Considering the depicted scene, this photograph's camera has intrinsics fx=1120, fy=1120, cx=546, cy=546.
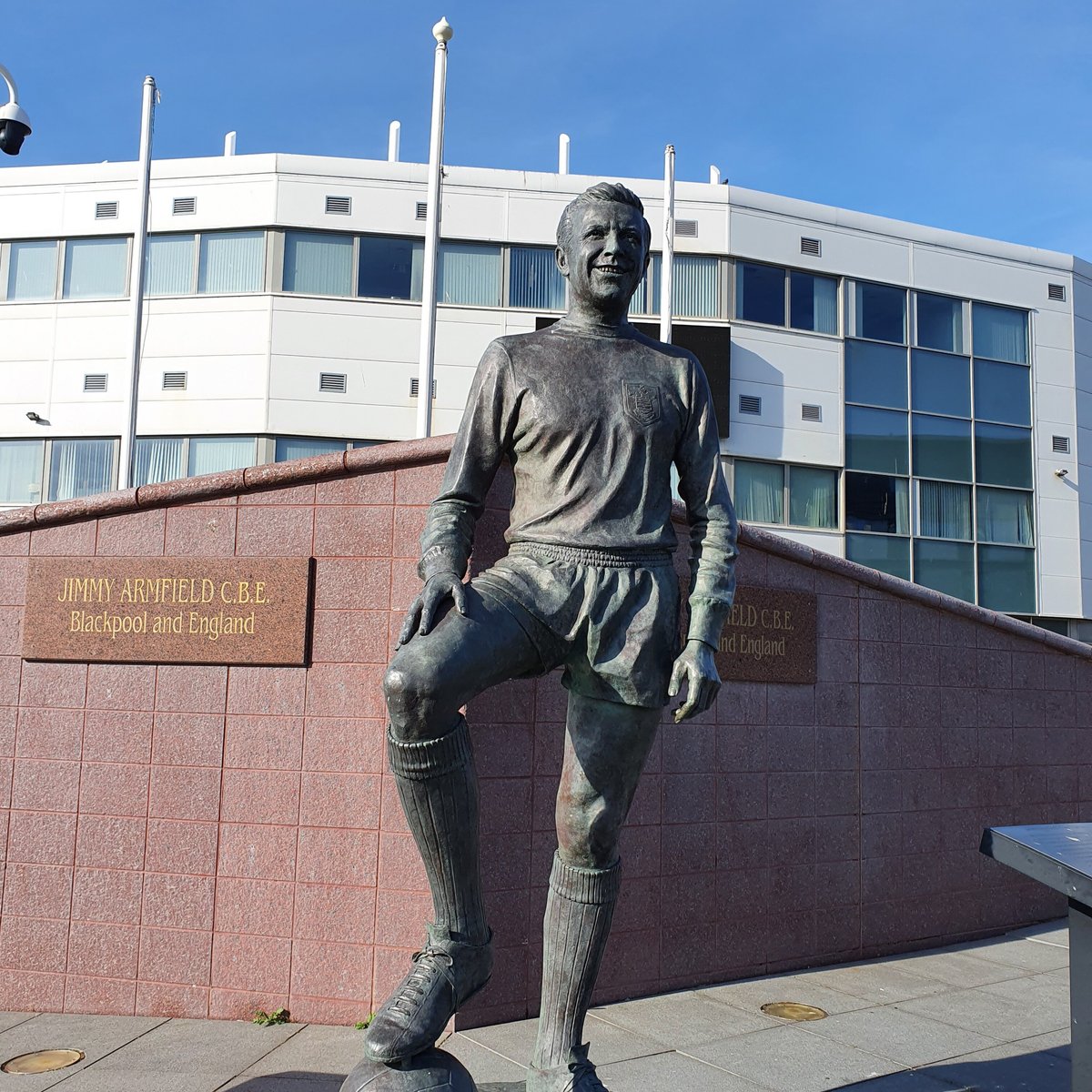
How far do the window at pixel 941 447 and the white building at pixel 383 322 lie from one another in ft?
0.22

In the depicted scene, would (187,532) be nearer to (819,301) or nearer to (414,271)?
(414,271)

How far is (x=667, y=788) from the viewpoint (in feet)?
19.4

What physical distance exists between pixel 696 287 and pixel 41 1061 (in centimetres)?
1773

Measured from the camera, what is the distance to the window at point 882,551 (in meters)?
21.1

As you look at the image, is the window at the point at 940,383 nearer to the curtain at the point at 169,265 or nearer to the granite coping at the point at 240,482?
the curtain at the point at 169,265

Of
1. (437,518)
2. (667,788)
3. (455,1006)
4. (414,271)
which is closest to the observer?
(455,1006)

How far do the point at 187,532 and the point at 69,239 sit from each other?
16552 mm

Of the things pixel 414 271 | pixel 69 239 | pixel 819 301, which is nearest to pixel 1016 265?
pixel 819 301

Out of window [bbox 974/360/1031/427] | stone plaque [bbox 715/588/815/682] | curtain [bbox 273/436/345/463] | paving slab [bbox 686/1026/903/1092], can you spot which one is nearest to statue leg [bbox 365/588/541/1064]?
paving slab [bbox 686/1026/903/1092]

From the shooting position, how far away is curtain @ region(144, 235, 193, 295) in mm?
19531

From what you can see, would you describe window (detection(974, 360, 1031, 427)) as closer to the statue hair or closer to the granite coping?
the granite coping

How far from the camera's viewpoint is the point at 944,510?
867 inches

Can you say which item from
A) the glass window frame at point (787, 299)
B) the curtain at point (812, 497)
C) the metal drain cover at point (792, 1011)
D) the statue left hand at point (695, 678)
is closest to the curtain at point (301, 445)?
the glass window frame at point (787, 299)

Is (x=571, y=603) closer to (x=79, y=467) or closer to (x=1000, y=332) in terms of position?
(x=79, y=467)
